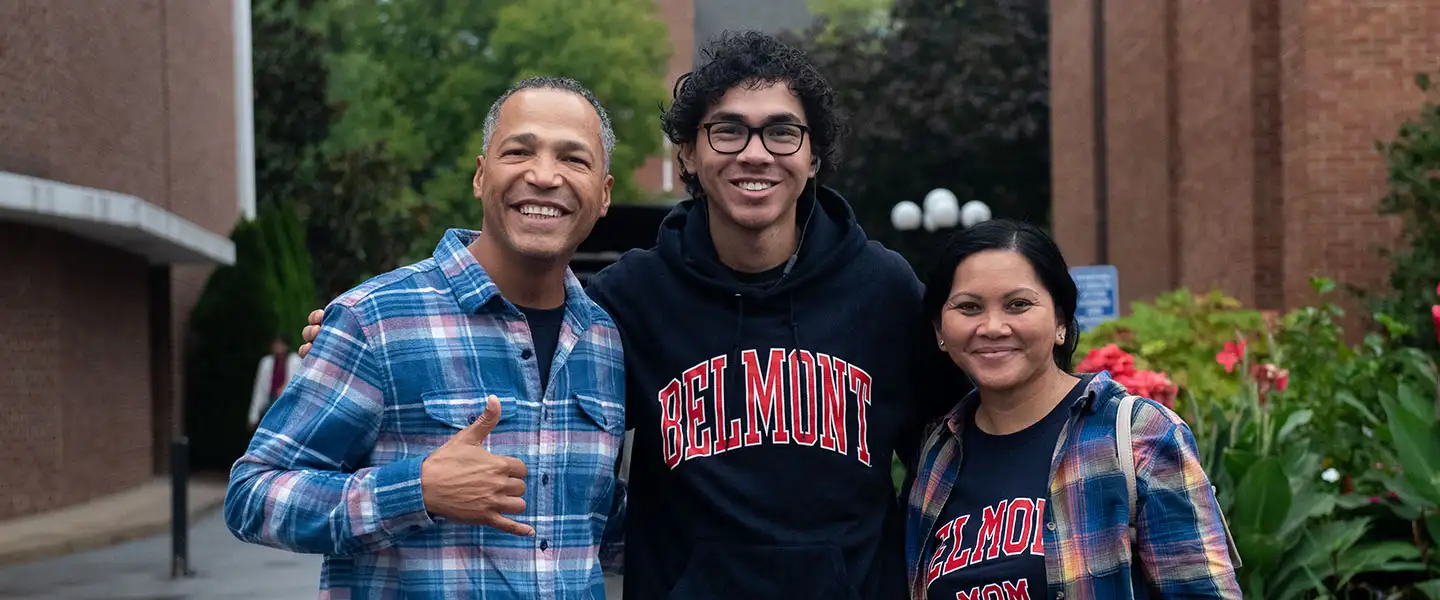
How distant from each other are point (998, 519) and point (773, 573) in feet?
1.53

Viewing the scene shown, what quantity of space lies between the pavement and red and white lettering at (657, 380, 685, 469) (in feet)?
25.1

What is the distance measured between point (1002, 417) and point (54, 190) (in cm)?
1338

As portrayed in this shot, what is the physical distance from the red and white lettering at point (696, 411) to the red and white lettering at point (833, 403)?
24 centimetres

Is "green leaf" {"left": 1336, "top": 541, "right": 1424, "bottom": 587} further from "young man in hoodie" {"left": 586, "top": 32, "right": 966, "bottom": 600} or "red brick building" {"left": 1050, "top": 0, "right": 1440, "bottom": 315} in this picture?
"red brick building" {"left": 1050, "top": 0, "right": 1440, "bottom": 315}

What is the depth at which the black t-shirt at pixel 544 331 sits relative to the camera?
289cm

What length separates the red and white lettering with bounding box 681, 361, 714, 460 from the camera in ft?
10.3

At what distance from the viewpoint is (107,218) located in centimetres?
1560

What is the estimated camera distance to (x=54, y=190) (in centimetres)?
1450

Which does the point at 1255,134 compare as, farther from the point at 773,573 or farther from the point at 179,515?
the point at 773,573

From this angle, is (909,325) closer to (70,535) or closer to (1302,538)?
(1302,538)

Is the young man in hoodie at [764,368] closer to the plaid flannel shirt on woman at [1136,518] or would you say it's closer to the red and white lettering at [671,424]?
the red and white lettering at [671,424]

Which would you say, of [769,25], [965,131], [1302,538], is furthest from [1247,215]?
[769,25]

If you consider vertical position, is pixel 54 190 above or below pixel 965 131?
below

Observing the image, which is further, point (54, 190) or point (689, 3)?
point (689, 3)
